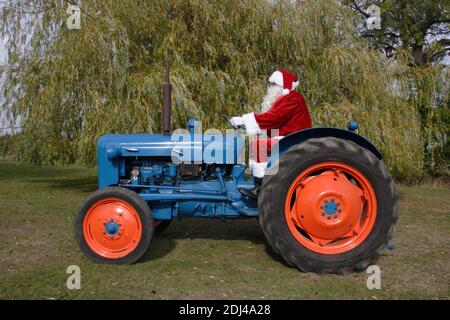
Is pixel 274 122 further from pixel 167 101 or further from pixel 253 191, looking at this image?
pixel 167 101

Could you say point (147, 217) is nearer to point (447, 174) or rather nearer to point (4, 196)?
point (4, 196)

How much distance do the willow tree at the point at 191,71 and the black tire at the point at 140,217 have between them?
4.29 metres

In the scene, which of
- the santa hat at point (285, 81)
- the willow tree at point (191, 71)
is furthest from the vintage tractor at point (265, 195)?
the willow tree at point (191, 71)

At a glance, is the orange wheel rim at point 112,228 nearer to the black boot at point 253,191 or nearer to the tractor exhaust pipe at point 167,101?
the tractor exhaust pipe at point 167,101

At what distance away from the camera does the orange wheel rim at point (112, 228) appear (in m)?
4.22

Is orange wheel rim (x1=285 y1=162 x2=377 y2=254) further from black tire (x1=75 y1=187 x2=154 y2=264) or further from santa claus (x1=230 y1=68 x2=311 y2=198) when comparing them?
black tire (x1=75 y1=187 x2=154 y2=264)

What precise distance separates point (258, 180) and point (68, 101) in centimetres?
615

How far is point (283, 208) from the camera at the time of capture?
3957mm

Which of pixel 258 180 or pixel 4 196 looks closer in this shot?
pixel 258 180

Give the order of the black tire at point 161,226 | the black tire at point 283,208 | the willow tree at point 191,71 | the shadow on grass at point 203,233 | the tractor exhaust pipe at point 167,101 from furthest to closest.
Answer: the willow tree at point 191,71 < the black tire at point 161,226 < the shadow on grass at point 203,233 < the tractor exhaust pipe at point 167,101 < the black tire at point 283,208

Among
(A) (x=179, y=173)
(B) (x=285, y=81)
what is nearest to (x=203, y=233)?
(A) (x=179, y=173)

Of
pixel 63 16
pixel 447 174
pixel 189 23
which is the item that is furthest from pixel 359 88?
pixel 447 174

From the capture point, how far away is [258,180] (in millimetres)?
4434

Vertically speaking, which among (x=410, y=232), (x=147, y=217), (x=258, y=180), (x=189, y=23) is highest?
(x=189, y=23)
